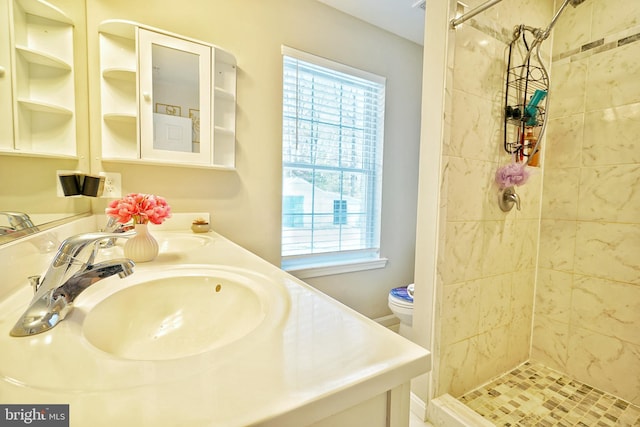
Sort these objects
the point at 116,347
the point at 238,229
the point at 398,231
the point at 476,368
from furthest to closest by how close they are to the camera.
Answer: the point at 398,231 → the point at 238,229 → the point at 476,368 → the point at 116,347

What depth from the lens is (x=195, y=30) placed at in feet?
5.15

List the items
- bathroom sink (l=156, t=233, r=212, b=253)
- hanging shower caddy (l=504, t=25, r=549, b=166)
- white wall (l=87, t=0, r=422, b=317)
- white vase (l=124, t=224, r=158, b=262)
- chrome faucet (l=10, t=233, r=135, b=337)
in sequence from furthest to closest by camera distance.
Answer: white wall (l=87, t=0, r=422, b=317) → hanging shower caddy (l=504, t=25, r=549, b=166) → bathroom sink (l=156, t=233, r=212, b=253) → white vase (l=124, t=224, r=158, b=262) → chrome faucet (l=10, t=233, r=135, b=337)

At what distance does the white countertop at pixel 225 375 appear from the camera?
0.30 m

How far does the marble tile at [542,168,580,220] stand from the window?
1086 mm

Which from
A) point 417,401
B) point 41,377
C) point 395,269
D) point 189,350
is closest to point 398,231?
point 395,269

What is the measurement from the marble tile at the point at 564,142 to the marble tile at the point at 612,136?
1.1 inches

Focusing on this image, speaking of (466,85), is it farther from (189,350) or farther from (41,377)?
(41,377)

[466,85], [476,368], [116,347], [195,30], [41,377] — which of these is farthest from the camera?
[195,30]

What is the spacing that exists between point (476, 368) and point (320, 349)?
1.45 meters

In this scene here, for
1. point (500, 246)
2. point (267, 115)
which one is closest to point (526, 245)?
point (500, 246)

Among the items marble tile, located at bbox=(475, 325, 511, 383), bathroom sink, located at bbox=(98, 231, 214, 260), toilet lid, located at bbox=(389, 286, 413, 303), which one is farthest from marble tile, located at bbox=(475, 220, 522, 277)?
bathroom sink, located at bbox=(98, 231, 214, 260)

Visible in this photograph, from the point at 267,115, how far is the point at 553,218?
188cm

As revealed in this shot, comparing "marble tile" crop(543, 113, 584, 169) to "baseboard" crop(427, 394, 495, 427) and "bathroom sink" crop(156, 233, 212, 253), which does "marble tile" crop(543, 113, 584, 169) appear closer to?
"baseboard" crop(427, 394, 495, 427)

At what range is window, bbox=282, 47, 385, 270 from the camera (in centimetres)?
192
